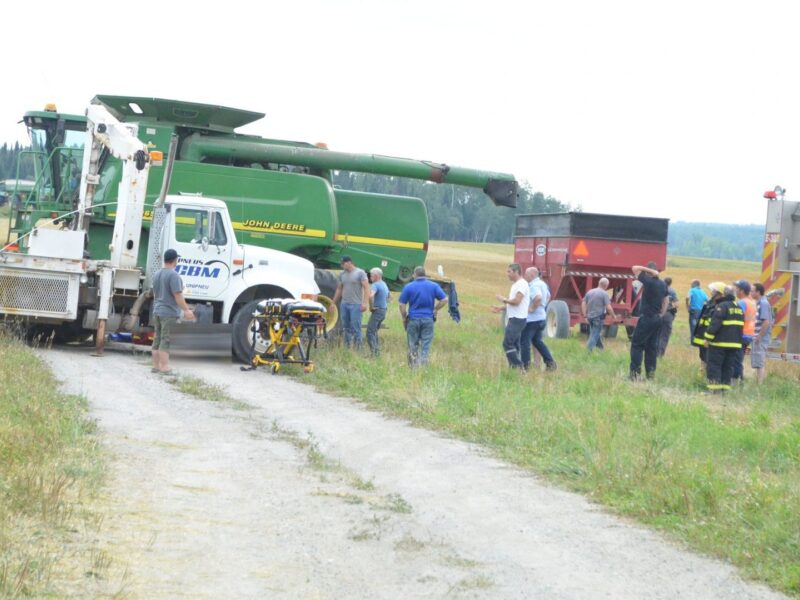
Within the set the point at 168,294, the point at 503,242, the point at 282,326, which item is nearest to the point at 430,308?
the point at 282,326

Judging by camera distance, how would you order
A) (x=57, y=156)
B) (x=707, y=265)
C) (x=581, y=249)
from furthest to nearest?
(x=707, y=265), (x=581, y=249), (x=57, y=156)

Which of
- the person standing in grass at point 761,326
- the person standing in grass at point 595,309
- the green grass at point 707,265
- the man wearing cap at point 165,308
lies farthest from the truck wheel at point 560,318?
the green grass at point 707,265

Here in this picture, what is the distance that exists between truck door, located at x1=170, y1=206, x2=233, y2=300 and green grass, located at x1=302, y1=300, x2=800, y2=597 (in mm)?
2141

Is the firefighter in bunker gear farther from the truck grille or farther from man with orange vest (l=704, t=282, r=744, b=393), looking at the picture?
the truck grille

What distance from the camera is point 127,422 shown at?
38.4 ft

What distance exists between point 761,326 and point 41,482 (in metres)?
13.6

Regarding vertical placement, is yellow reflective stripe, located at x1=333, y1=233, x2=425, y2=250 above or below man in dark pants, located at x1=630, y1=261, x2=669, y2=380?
above

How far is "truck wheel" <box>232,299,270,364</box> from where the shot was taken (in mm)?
18422

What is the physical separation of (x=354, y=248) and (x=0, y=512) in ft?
54.3

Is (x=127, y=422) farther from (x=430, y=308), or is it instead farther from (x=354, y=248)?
(x=354, y=248)

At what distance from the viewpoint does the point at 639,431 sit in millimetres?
12070

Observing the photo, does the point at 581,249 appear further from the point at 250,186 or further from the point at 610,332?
the point at 250,186

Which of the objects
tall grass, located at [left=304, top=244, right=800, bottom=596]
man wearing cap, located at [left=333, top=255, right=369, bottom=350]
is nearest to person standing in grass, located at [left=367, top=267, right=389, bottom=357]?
man wearing cap, located at [left=333, top=255, right=369, bottom=350]

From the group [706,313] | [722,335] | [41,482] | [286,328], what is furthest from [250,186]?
[41,482]
